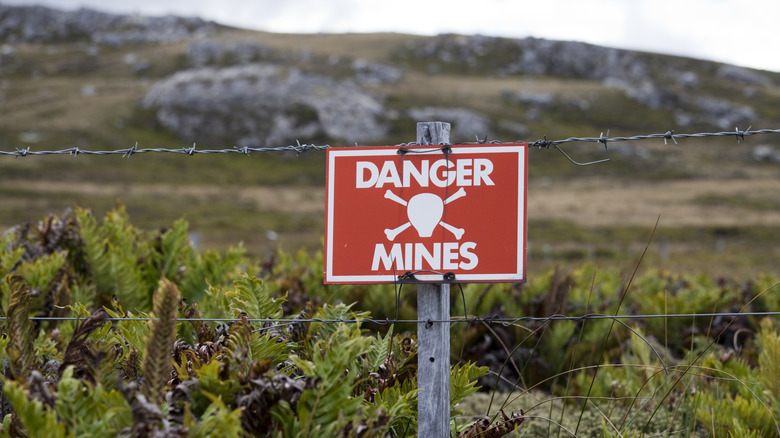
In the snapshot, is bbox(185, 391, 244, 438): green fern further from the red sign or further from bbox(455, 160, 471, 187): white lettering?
bbox(455, 160, 471, 187): white lettering

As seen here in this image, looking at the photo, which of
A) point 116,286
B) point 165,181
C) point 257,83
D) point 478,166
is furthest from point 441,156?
point 257,83

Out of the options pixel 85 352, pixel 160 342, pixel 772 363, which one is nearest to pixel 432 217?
pixel 160 342

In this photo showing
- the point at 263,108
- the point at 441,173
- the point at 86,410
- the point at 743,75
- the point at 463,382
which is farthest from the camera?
the point at 743,75

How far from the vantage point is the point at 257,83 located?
82.1 metres

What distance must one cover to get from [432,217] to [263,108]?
254 feet

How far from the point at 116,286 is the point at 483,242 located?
9.37ft

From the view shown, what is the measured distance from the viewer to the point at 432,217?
212cm

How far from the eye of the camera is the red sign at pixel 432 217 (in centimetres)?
210

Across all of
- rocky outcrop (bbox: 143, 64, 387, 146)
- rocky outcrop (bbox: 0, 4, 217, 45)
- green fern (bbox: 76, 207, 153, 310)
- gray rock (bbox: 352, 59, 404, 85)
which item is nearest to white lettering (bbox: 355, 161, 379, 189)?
green fern (bbox: 76, 207, 153, 310)

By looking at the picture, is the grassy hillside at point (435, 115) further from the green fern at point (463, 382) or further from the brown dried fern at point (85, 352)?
the brown dried fern at point (85, 352)

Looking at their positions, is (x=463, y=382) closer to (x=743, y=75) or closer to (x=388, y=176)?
(x=388, y=176)

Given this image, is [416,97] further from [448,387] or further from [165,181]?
[448,387]

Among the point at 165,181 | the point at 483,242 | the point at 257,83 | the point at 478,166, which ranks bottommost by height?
the point at 483,242

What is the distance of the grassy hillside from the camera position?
137ft
